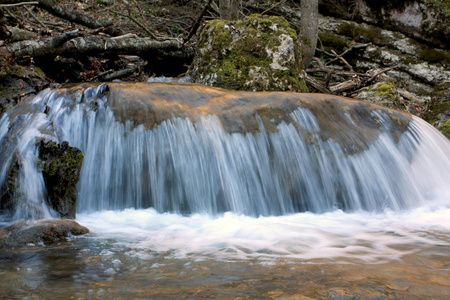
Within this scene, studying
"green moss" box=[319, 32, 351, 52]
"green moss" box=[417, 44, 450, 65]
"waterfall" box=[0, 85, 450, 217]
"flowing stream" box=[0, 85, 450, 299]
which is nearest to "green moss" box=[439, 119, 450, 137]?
"flowing stream" box=[0, 85, 450, 299]

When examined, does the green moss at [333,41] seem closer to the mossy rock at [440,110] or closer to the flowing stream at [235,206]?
the mossy rock at [440,110]

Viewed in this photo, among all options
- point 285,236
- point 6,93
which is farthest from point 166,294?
point 6,93

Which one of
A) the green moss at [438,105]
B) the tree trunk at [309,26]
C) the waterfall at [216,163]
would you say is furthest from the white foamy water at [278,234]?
the tree trunk at [309,26]

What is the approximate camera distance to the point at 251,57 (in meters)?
6.91

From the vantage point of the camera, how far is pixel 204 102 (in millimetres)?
5281

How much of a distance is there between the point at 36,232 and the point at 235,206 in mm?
2052

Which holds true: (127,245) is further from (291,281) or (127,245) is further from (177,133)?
(177,133)

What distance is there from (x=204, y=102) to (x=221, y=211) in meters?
1.53

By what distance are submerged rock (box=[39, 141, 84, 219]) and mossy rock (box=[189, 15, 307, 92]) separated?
351 cm

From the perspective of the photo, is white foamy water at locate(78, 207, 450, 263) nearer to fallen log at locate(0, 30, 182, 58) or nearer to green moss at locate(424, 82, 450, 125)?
fallen log at locate(0, 30, 182, 58)

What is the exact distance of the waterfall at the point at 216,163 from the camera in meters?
4.37

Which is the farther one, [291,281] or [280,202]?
[280,202]

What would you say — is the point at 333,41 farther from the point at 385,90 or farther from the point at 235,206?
the point at 235,206

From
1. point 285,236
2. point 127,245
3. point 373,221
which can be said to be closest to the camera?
point 127,245
